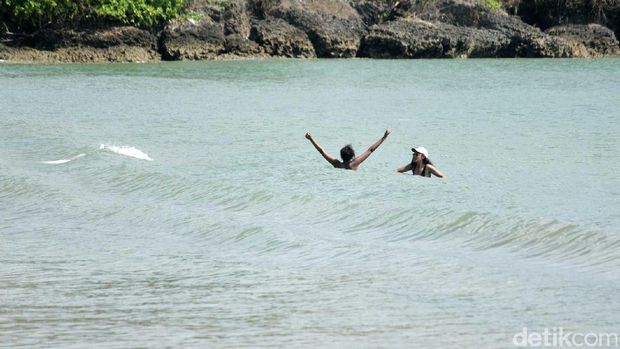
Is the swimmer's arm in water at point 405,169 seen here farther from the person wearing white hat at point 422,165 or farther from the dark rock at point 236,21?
the dark rock at point 236,21

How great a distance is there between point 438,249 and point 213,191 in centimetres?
474

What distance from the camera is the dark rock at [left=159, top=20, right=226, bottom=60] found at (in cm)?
4259

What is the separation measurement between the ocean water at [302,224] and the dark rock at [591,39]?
17.3 meters

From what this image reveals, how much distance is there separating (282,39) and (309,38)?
1.36 m

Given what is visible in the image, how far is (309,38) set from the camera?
44.2 meters

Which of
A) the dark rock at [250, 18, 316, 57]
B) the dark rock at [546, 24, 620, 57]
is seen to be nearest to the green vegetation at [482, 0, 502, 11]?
the dark rock at [546, 24, 620, 57]

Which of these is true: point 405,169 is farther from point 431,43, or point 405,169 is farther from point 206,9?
point 206,9

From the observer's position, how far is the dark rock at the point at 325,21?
4400 cm

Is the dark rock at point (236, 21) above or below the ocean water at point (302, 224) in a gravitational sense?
below

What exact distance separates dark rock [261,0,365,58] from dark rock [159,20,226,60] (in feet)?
11.9

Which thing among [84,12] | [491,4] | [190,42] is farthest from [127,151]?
[491,4]

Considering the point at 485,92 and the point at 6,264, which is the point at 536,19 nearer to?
the point at 485,92

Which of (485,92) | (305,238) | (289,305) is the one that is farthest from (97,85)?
(289,305)

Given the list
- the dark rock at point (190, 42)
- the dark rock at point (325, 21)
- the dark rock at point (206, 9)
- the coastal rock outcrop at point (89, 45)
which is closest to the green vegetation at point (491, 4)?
the dark rock at point (325, 21)
